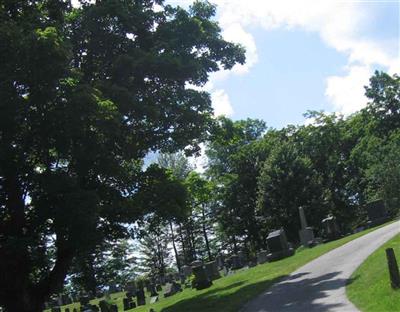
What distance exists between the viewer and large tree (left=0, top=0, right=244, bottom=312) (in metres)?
13.3

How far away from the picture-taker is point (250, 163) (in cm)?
5178

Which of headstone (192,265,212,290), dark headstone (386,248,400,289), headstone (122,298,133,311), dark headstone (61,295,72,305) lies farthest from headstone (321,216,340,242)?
dark headstone (61,295,72,305)

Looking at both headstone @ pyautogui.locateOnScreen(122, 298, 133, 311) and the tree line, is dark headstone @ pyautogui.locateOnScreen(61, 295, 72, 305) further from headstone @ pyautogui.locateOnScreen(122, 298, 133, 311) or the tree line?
the tree line

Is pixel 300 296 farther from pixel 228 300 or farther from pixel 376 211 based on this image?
pixel 376 211

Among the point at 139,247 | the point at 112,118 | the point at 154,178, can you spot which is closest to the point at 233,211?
the point at 139,247

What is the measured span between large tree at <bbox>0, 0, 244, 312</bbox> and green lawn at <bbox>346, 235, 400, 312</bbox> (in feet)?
23.2

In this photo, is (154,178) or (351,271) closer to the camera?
(351,271)

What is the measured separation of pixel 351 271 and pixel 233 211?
1500 inches

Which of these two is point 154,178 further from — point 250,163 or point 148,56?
point 250,163

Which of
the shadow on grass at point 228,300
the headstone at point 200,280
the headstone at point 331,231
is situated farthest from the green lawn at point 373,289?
the headstone at point 331,231

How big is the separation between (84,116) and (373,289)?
848 cm

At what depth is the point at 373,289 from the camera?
9.53 meters

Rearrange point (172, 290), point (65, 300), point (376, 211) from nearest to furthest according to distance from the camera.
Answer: point (172, 290), point (376, 211), point (65, 300)

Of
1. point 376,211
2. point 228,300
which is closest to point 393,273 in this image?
point 228,300
